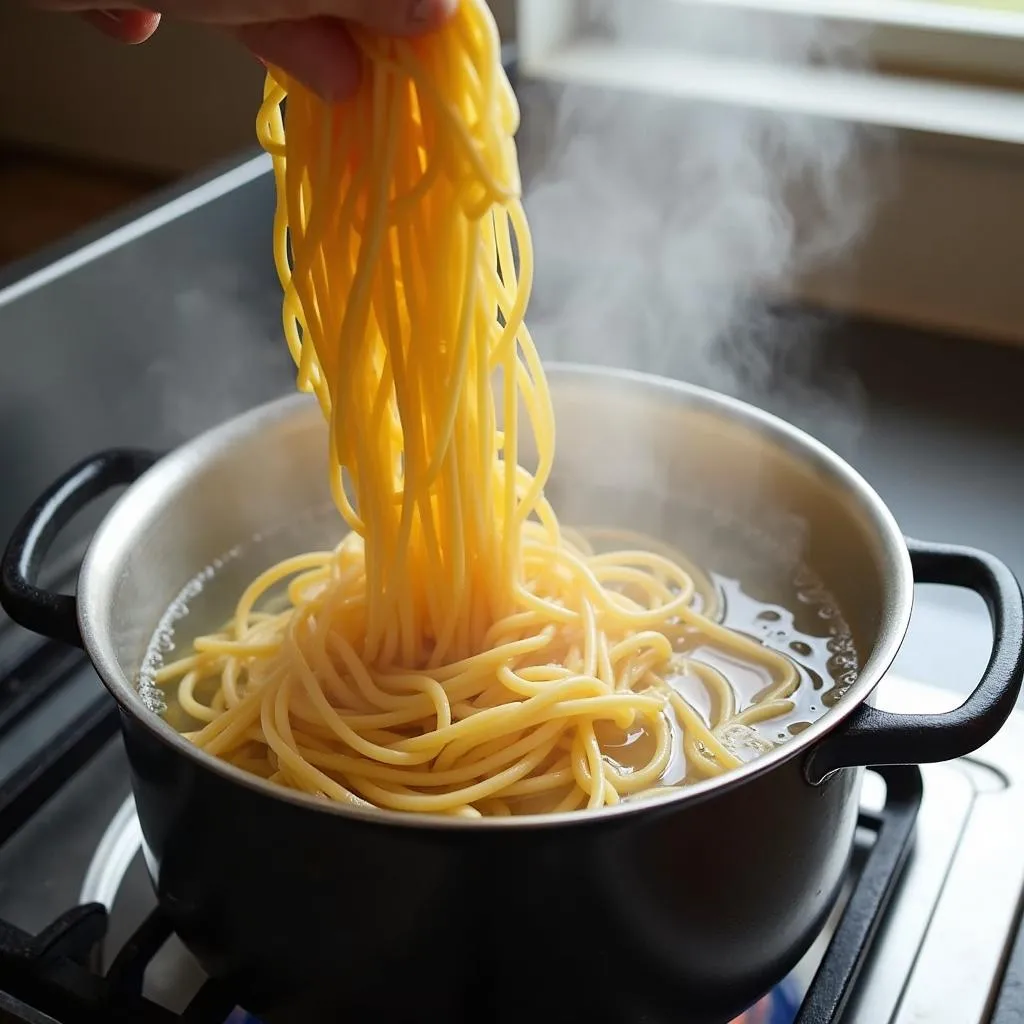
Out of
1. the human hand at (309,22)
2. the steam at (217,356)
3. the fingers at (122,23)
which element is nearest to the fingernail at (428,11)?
the human hand at (309,22)

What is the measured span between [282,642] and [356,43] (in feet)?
1.53

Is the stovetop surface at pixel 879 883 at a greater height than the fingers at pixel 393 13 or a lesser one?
lesser

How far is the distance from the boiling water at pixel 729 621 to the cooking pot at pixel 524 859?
0.05 metres

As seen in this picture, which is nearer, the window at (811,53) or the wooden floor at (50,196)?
the window at (811,53)

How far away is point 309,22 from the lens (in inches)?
26.1

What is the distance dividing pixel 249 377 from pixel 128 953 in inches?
29.7

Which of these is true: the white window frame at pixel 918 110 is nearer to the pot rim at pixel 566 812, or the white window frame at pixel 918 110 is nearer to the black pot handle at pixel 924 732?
the pot rim at pixel 566 812

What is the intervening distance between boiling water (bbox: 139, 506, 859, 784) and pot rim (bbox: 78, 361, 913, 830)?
12 centimetres

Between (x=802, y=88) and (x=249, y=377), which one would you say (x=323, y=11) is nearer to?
(x=249, y=377)

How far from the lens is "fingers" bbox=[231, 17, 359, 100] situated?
2.17 ft

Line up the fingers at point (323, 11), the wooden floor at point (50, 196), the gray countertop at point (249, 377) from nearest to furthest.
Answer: the fingers at point (323, 11)
the gray countertop at point (249, 377)
the wooden floor at point (50, 196)

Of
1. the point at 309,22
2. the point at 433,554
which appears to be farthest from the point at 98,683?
the point at 309,22

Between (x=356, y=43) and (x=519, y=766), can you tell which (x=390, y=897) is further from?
(x=356, y=43)

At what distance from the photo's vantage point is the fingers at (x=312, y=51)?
0.66m
